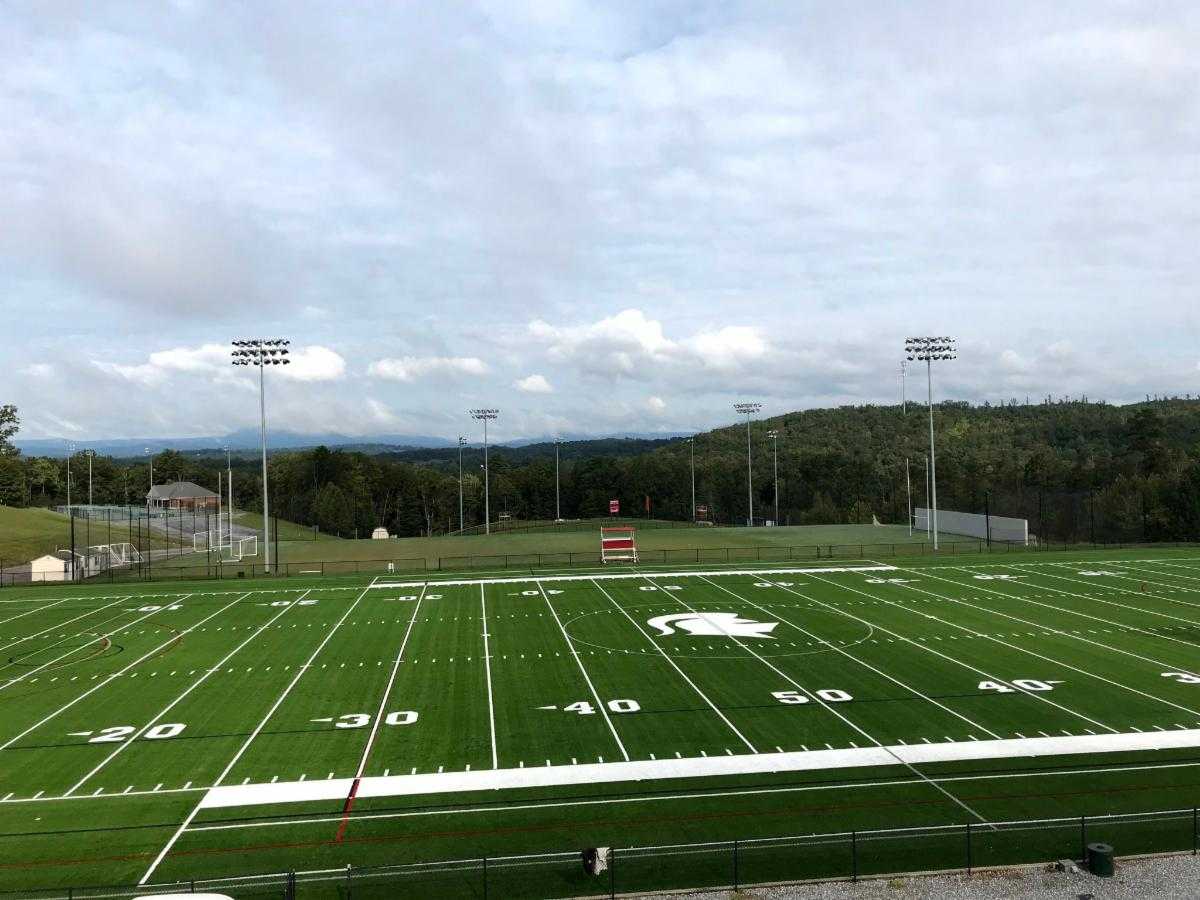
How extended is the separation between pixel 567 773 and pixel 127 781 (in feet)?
→ 27.6

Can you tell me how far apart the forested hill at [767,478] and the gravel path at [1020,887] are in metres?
77.1

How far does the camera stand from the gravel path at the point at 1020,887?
12078 mm

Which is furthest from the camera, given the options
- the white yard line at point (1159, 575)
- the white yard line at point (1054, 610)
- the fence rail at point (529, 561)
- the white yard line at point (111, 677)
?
the fence rail at point (529, 561)

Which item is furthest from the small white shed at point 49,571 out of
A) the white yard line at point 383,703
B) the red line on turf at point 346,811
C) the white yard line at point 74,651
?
the red line on turf at point 346,811

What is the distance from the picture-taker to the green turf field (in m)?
14.1

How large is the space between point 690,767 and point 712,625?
13684 millimetres

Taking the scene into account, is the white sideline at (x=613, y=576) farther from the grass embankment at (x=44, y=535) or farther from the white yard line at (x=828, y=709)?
the grass embankment at (x=44, y=535)

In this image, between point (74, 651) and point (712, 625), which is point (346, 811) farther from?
point (74, 651)

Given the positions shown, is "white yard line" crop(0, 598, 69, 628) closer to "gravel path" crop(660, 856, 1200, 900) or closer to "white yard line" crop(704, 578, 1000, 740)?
"white yard line" crop(704, 578, 1000, 740)

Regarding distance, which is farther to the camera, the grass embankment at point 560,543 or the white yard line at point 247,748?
the grass embankment at point 560,543

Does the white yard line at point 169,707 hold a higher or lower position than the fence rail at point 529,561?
lower

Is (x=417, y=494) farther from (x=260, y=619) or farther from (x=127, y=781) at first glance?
(x=127, y=781)

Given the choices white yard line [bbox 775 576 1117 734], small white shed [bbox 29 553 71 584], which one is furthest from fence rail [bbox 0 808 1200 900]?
small white shed [bbox 29 553 71 584]

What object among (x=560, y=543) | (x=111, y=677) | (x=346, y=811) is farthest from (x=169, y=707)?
(x=560, y=543)
